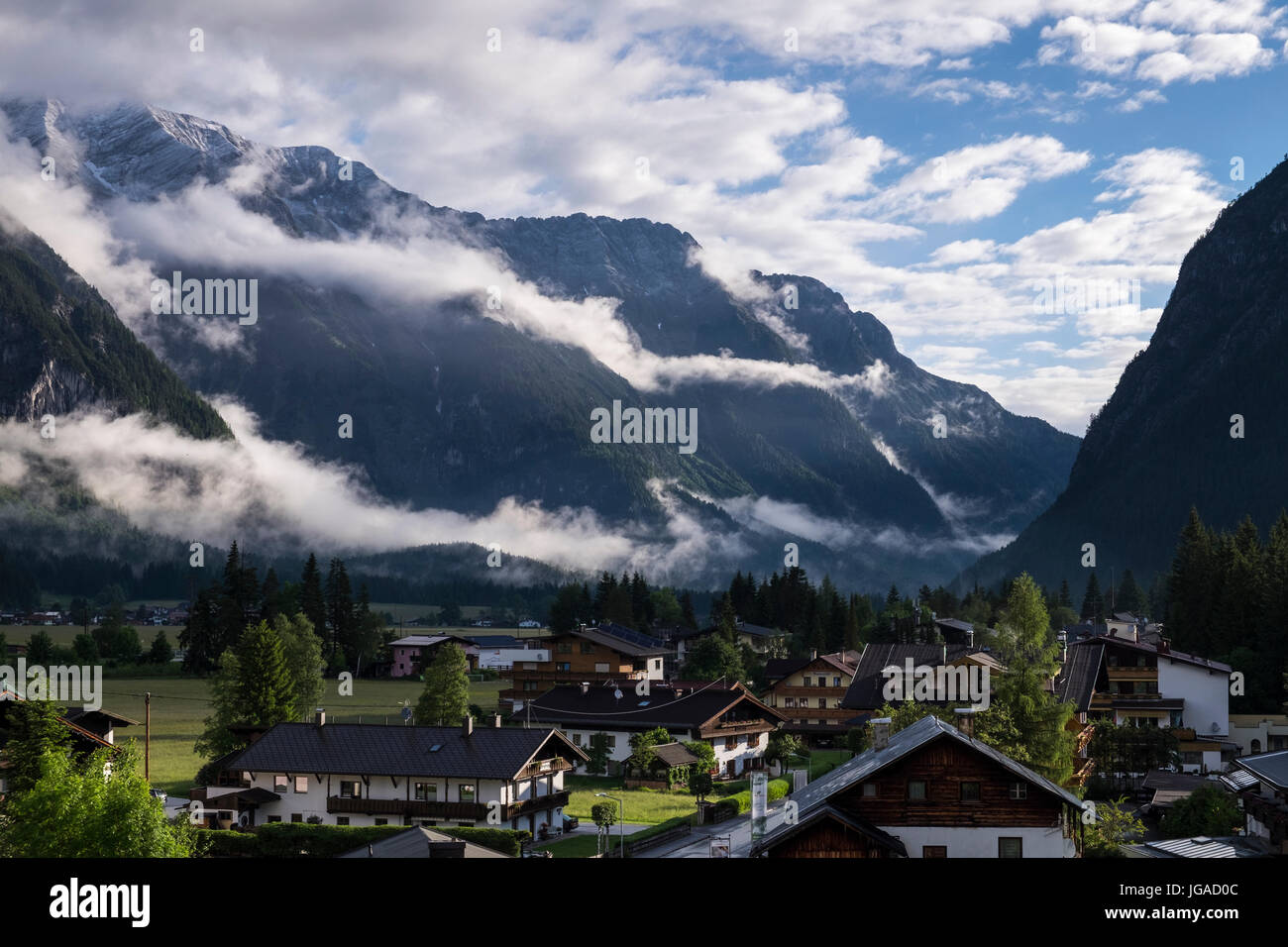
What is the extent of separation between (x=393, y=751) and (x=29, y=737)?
17.8 m

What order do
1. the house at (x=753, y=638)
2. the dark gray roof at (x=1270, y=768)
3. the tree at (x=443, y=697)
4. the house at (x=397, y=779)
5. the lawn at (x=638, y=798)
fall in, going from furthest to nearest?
1. the house at (x=753, y=638)
2. the tree at (x=443, y=697)
3. the lawn at (x=638, y=798)
4. the house at (x=397, y=779)
5. the dark gray roof at (x=1270, y=768)

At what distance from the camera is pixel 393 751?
62594 millimetres

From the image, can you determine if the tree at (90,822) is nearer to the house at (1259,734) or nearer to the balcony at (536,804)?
the balcony at (536,804)

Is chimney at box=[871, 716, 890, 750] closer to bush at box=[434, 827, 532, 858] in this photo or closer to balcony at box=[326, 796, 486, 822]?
bush at box=[434, 827, 532, 858]

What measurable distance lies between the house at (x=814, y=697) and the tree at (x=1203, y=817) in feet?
177

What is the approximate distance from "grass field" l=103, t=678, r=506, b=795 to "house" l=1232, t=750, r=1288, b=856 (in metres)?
54.4

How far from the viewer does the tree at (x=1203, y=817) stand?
51.5 m

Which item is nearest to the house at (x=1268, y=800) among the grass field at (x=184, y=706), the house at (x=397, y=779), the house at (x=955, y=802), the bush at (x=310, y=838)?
the house at (x=955, y=802)

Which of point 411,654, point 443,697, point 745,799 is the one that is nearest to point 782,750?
point 745,799

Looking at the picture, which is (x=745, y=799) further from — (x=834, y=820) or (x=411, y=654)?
(x=411, y=654)

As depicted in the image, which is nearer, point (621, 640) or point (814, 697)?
point (814, 697)


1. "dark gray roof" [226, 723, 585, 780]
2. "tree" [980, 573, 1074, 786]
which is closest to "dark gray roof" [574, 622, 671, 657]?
"dark gray roof" [226, 723, 585, 780]
